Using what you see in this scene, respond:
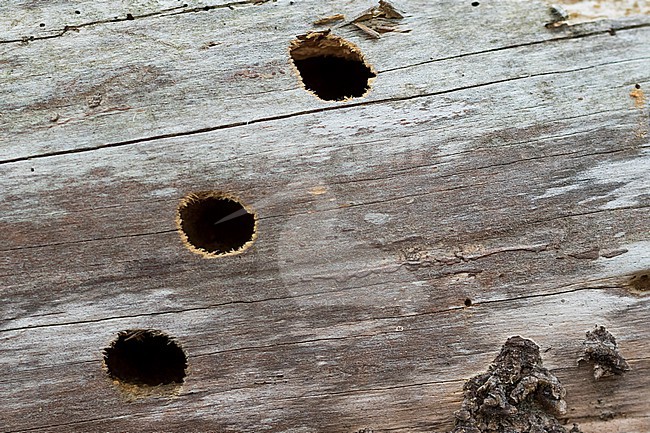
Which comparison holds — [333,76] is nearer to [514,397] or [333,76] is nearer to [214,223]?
[214,223]

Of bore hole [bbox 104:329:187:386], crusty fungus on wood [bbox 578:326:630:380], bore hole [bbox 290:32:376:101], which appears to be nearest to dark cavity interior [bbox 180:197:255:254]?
bore hole [bbox 104:329:187:386]

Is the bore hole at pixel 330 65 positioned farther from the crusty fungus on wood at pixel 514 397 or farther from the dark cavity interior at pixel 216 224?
the crusty fungus on wood at pixel 514 397

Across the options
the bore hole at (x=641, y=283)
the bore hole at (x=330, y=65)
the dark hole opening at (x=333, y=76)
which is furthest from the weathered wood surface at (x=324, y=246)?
the dark hole opening at (x=333, y=76)

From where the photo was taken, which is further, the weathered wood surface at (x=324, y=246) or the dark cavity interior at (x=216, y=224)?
the dark cavity interior at (x=216, y=224)

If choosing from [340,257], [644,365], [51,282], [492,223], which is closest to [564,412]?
[644,365]

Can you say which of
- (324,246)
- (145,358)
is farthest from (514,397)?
(145,358)

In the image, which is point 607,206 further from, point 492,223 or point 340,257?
point 340,257

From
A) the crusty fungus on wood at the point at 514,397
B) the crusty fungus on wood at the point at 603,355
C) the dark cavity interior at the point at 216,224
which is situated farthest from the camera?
the dark cavity interior at the point at 216,224
